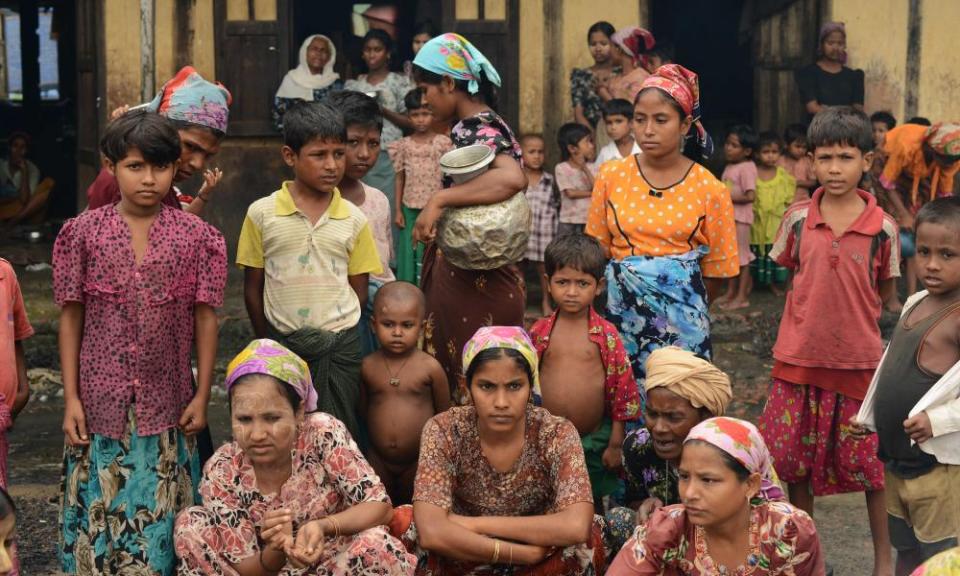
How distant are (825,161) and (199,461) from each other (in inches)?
98.0

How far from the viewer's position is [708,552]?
3727 mm

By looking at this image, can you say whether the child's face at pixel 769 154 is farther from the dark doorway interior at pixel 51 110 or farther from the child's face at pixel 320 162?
the dark doorway interior at pixel 51 110

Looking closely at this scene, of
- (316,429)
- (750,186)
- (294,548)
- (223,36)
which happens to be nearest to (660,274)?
(316,429)

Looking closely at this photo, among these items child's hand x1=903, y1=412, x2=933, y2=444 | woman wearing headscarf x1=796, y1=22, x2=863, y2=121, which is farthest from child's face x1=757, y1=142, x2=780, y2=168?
child's hand x1=903, y1=412, x2=933, y2=444

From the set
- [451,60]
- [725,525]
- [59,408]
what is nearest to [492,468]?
[725,525]

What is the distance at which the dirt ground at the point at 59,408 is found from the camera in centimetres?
519

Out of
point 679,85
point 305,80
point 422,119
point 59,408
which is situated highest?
point 305,80

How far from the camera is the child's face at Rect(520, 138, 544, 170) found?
8883mm

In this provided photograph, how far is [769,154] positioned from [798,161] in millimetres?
396

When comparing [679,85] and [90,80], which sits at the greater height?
[90,80]

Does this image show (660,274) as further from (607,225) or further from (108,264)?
(108,264)

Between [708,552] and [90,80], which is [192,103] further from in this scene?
[90,80]

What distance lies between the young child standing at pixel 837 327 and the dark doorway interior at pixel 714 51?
982 cm

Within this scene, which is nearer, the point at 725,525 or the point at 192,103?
the point at 725,525
